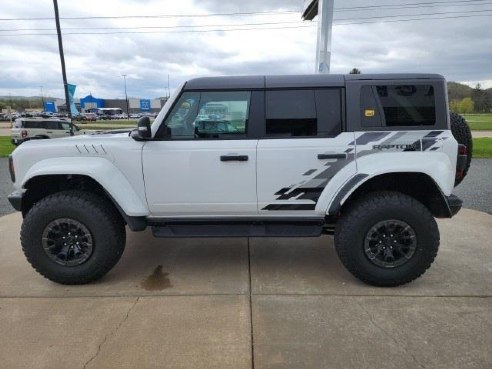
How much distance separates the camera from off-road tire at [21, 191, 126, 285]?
3646mm

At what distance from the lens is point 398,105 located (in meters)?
3.54

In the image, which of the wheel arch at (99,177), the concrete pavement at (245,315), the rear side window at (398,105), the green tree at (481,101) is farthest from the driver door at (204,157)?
the green tree at (481,101)

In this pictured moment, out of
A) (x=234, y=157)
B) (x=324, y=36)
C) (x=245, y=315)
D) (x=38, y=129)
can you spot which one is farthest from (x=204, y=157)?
(x=38, y=129)

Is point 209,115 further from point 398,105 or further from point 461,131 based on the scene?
point 461,131

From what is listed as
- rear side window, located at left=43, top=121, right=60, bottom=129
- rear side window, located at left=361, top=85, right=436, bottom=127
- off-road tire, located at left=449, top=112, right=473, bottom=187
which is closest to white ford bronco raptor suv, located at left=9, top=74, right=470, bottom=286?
rear side window, located at left=361, top=85, right=436, bottom=127

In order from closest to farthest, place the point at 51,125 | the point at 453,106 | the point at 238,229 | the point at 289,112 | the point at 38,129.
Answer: the point at 289,112, the point at 238,229, the point at 38,129, the point at 51,125, the point at 453,106

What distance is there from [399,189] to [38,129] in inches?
870

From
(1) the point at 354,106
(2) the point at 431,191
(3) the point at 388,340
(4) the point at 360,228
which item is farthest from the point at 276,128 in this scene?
(3) the point at 388,340

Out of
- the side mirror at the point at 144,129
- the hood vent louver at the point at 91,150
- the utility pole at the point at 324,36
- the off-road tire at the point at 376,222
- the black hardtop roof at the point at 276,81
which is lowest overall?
the off-road tire at the point at 376,222

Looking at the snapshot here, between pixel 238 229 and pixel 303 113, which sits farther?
pixel 238 229

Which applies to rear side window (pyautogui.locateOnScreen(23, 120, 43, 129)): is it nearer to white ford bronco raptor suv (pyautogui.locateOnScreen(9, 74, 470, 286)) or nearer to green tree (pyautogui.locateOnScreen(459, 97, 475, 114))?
white ford bronco raptor suv (pyautogui.locateOnScreen(9, 74, 470, 286))

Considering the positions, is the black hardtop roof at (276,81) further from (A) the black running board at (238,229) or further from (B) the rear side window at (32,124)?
(B) the rear side window at (32,124)

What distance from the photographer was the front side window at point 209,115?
3666 millimetres

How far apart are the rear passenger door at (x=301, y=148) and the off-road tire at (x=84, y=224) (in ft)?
4.65
